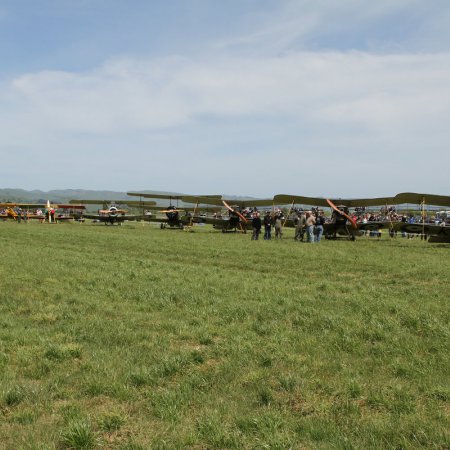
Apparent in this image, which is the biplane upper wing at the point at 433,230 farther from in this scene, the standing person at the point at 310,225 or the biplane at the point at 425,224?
the standing person at the point at 310,225

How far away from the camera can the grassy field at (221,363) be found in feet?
12.4

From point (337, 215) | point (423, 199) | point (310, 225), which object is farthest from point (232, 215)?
point (423, 199)

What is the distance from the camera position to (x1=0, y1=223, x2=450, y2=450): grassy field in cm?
377

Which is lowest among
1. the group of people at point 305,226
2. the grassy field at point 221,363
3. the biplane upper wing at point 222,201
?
the grassy field at point 221,363

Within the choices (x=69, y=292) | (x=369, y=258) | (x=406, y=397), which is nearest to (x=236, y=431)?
(x=406, y=397)

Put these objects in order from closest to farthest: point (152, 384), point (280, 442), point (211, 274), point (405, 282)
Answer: point (280, 442)
point (152, 384)
point (405, 282)
point (211, 274)

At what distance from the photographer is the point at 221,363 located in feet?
17.9

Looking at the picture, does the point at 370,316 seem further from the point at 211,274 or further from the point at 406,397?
the point at 211,274

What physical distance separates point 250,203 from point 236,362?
100ft

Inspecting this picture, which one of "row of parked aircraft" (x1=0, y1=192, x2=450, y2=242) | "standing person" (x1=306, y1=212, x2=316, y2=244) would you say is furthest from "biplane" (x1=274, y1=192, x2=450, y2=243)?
"standing person" (x1=306, y1=212, x2=316, y2=244)

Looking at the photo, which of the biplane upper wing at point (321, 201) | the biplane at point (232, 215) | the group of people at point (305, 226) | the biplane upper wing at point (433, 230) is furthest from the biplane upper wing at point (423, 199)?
the biplane at point (232, 215)

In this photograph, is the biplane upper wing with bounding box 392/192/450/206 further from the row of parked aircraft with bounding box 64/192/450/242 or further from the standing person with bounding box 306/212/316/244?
the standing person with bounding box 306/212/316/244

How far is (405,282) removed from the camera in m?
11.4

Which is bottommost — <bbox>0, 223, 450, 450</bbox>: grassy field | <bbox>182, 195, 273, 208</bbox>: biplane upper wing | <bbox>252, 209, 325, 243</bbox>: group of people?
<bbox>0, 223, 450, 450</bbox>: grassy field
